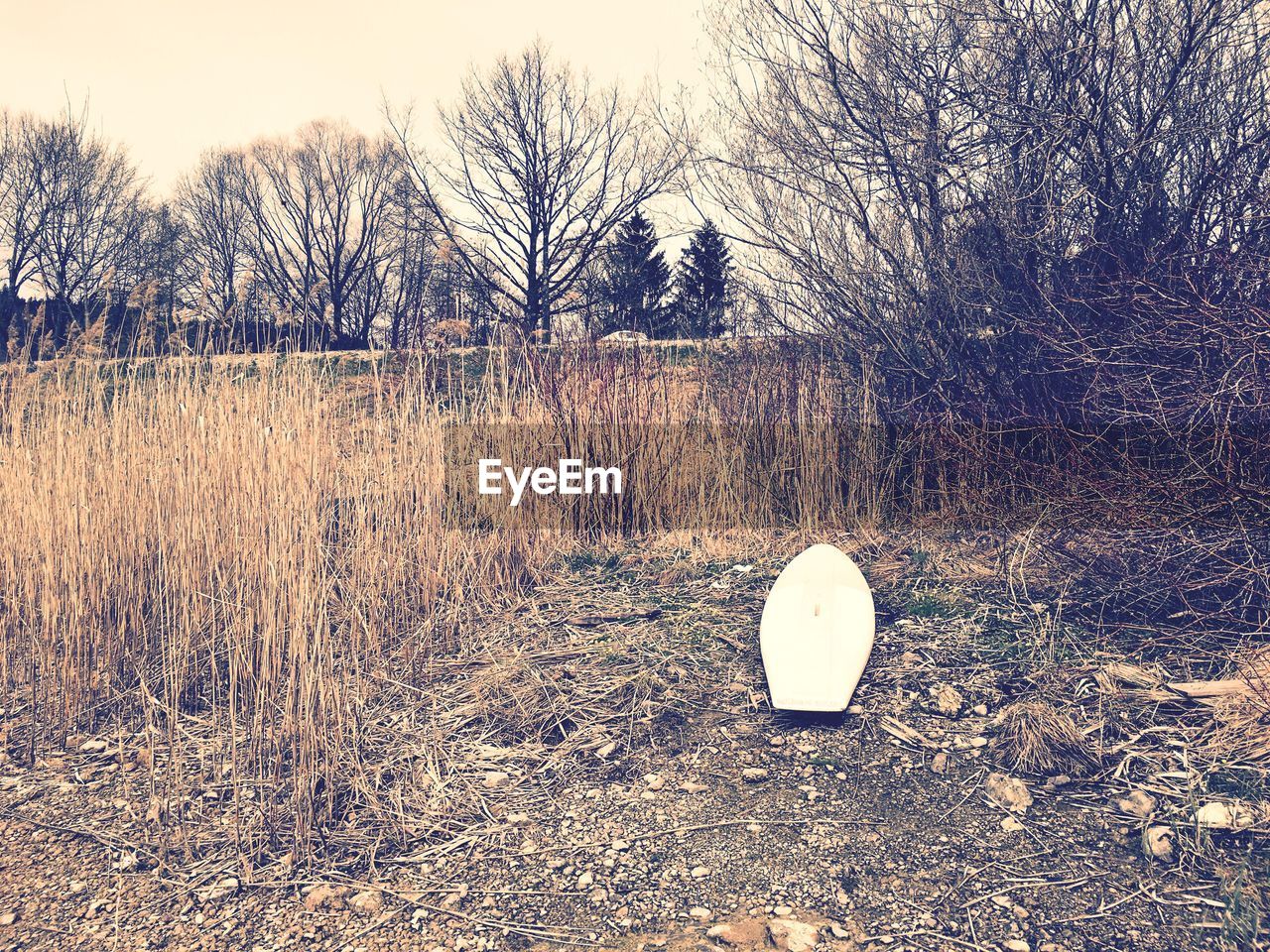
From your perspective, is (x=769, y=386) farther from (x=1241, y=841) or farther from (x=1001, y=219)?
(x=1241, y=841)

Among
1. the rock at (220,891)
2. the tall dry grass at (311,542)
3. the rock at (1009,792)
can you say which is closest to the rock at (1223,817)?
the rock at (1009,792)

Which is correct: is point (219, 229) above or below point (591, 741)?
above

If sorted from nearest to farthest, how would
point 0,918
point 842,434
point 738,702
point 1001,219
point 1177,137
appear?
point 0,918 → point 738,702 → point 1177,137 → point 1001,219 → point 842,434

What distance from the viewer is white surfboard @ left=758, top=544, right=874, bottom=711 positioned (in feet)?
8.83

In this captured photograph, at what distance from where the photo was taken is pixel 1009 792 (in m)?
2.25

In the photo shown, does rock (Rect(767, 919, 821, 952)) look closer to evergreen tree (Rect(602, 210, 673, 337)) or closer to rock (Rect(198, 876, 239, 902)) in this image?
rock (Rect(198, 876, 239, 902))

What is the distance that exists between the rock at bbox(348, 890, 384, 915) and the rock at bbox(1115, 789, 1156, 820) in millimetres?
1752

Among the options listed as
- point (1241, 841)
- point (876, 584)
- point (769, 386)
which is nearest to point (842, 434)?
point (769, 386)

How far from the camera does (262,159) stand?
25.8 m

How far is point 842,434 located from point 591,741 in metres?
2.34

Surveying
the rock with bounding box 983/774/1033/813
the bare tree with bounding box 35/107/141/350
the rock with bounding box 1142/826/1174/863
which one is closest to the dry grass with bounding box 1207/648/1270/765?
the rock with bounding box 1142/826/1174/863

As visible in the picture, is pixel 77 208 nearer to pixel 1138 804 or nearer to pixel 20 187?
pixel 20 187

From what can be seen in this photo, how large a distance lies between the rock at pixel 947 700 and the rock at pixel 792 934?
41.5 inches

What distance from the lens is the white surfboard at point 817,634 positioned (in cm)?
269
